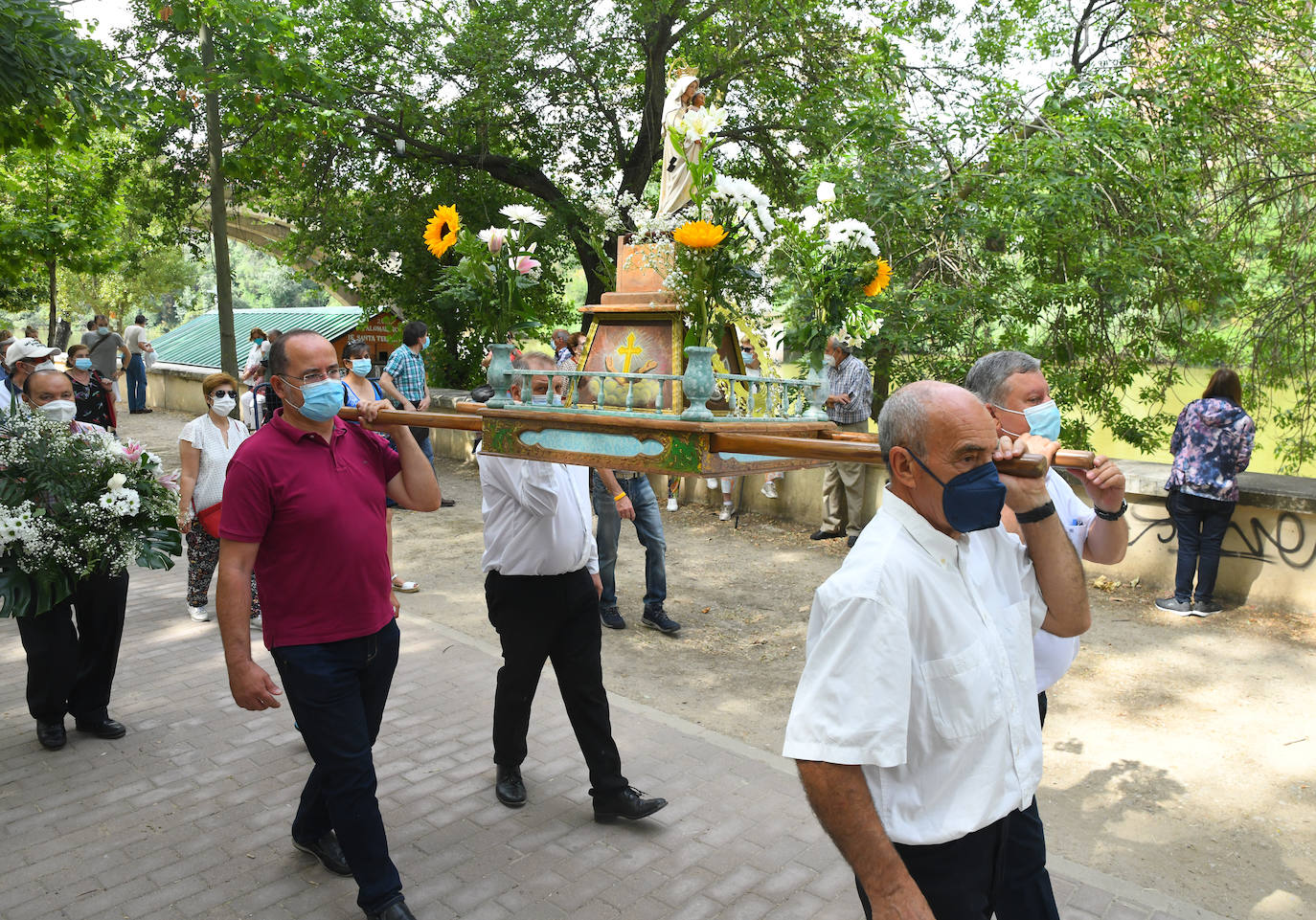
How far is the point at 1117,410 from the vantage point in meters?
9.98

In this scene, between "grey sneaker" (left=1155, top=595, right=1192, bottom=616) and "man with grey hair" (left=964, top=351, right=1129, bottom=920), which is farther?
"grey sneaker" (left=1155, top=595, right=1192, bottom=616)

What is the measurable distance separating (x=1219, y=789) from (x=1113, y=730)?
790 mm

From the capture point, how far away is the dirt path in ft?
14.3

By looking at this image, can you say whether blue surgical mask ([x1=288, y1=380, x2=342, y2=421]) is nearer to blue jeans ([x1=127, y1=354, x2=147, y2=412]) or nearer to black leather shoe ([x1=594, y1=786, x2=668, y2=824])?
black leather shoe ([x1=594, y1=786, x2=668, y2=824])

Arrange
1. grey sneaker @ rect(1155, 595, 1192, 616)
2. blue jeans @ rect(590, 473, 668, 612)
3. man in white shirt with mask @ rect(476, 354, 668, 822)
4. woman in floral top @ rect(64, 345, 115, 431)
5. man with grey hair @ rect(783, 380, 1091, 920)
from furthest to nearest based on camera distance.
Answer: woman in floral top @ rect(64, 345, 115, 431)
grey sneaker @ rect(1155, 595, 1192, 616)
blue jeans @ rect(590, 473, 668, 612)
man in white shirt with mask @ rect(476, 354, 668, 822)
man with grey hair @ rect(783, 380, 1091, 920)

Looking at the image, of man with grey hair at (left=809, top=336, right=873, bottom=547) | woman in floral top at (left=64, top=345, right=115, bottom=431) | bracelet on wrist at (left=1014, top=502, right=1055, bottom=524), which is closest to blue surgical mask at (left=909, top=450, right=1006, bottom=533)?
bracelet on wrist at (left=1014, top=502, right=1055, bottom=524)

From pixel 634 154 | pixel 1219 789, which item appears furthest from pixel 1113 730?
pixel 634 154

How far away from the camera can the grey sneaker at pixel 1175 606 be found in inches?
312

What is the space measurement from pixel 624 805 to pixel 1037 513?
2.62 meters

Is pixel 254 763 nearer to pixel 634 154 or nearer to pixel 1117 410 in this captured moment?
pixel 1117 410

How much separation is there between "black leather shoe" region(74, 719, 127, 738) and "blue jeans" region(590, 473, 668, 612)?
3.40 metres

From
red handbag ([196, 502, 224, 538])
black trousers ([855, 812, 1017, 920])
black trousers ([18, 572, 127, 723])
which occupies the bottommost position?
black trousers ([18, 572, 127, 723])

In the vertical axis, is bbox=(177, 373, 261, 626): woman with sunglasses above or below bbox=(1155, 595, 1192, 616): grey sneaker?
above

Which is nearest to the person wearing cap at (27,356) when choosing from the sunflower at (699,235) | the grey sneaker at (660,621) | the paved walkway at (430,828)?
the paved walkway at (430,828)
